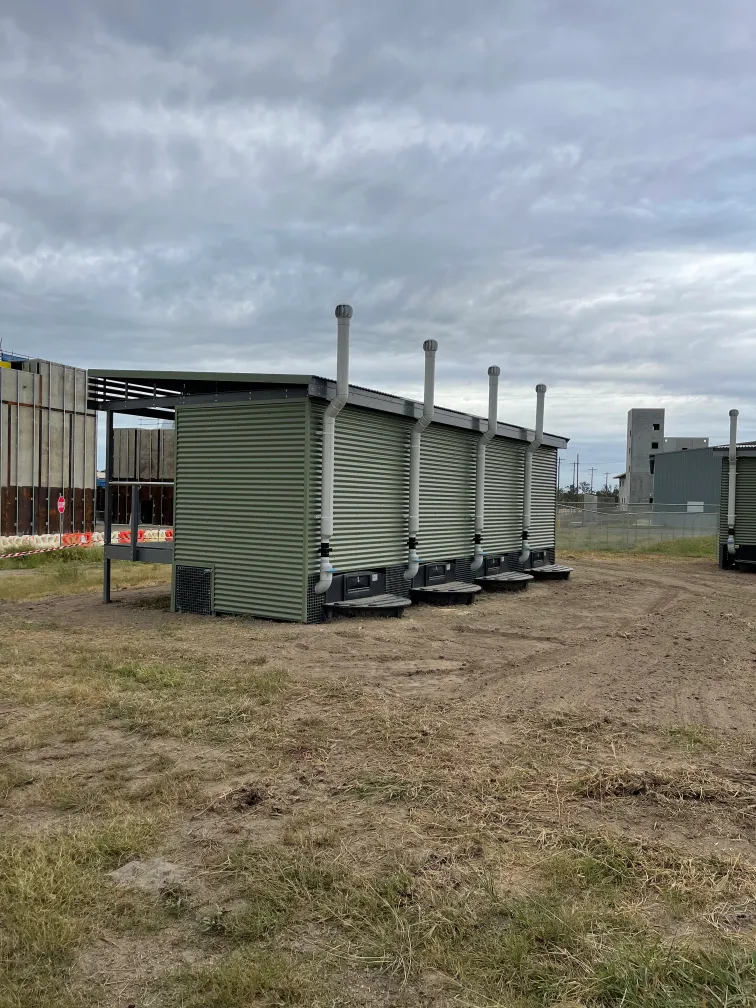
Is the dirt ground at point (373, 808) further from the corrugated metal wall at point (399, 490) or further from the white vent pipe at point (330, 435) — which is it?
the corrugated metal wall at point (399, 490)

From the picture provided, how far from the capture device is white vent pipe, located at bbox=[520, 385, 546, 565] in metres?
17.6

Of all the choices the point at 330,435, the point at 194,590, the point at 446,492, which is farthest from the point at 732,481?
the point at 194,590

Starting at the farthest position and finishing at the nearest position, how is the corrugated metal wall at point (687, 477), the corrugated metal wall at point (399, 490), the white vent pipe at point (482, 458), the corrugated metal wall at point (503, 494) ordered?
the corrugated metal wall at point (687, 477), the corrugated metal wall at point (503, 494), the white vent pipe at point (482, 458), the corrugated metal wall at point (399, 490)

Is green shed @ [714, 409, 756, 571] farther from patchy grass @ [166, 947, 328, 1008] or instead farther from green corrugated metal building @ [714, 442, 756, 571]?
patchy grass @ [166, 947, 328, 1008]

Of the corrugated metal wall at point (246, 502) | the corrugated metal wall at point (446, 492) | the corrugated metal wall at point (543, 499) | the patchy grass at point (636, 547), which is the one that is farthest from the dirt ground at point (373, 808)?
the patchy grass at point (636, 547)

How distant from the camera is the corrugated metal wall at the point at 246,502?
425 inches

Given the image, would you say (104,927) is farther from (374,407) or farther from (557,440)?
(557,440)

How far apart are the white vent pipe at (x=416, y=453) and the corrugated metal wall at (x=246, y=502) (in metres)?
2.70

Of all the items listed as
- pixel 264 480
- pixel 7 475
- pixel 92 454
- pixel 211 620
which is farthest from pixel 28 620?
pixel 92 454

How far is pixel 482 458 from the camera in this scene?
15406 mm

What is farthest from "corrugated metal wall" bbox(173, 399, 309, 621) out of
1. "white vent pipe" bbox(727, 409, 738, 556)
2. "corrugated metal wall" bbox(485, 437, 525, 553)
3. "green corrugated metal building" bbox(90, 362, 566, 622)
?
"white vent pipe" bbox(727, 409, 738, 556)

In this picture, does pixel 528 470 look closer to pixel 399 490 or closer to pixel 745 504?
pixel 399 490

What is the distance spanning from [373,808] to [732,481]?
19.2m

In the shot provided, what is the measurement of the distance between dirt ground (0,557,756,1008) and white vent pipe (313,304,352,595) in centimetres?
171
